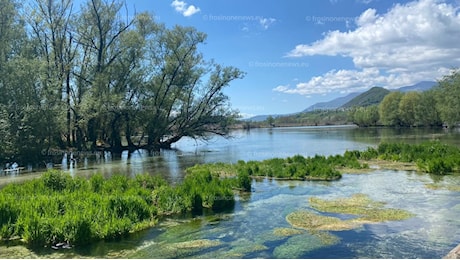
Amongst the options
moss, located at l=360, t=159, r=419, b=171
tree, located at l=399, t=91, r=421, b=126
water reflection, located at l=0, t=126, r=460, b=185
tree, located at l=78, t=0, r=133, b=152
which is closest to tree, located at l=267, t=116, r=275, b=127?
tree, located at l=399, t=91, r=421, b=126

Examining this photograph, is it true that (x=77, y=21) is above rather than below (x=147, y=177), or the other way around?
above

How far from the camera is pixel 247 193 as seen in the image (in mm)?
16062

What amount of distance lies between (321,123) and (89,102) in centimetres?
13747

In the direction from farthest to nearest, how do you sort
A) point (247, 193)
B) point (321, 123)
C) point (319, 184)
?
point (321, 123) < point (319, 184) < point (247, 193)

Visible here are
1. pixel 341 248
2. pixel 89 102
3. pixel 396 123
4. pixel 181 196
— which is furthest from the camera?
pixel 396 123

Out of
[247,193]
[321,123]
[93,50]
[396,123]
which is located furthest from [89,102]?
[321,123]

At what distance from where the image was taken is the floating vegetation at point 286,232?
9.86 meters

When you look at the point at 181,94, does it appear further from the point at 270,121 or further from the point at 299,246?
the point at 270,121

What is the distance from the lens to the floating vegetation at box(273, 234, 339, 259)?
27.4 feet

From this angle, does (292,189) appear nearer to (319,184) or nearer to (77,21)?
(319,184)

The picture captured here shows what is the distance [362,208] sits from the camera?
40.9ft

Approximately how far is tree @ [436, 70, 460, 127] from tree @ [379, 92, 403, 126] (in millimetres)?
19319

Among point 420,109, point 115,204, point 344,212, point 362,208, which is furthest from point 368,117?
point 115,204

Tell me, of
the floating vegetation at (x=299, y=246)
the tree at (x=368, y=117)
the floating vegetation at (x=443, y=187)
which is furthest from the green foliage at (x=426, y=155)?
the tree at (x=368, y=117)
